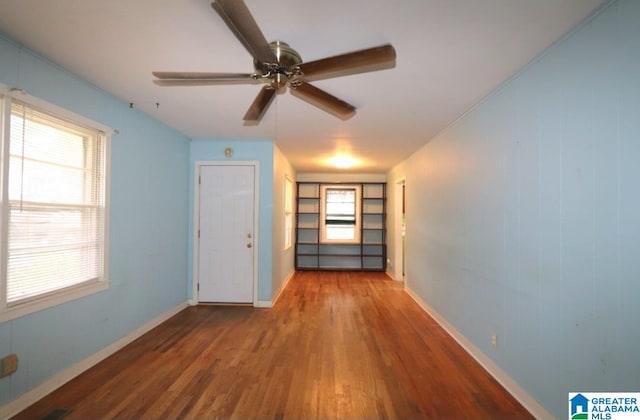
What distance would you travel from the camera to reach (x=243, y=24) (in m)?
1.19

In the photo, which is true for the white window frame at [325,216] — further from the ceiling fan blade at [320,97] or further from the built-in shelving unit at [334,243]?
the ceiling fan blade at [320,97]

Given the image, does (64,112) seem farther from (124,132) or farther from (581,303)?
(581,303)

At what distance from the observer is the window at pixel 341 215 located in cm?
689

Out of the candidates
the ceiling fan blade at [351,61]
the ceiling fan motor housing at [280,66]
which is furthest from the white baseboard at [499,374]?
the ceiling fan motor housing at [280,66]

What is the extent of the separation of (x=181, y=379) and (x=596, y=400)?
2680 millimetres

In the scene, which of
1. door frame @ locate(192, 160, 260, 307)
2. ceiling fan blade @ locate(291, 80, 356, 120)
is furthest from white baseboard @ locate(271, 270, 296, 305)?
ceiling fan blade @ locate(291, 80, 356, 120)

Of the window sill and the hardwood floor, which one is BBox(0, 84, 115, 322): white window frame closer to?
the window sill

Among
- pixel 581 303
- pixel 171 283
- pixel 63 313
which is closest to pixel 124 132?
pixel 63 313

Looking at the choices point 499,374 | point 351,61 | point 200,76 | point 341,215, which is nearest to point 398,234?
point 341,215

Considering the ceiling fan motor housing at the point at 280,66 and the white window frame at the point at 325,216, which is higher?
the ceiling fan motor housing at the point at 280,66

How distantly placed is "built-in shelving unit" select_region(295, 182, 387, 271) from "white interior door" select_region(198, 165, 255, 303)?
2.82 meters

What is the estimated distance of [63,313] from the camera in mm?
2156

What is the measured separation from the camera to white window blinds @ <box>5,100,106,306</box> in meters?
1.87

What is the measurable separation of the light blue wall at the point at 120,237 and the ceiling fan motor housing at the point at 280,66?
170cm
